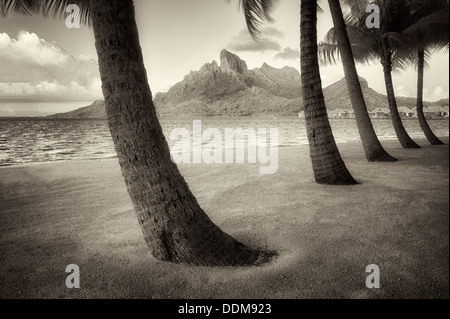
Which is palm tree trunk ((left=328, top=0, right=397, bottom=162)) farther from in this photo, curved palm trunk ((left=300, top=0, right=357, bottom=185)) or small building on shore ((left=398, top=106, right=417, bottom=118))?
small building on shore ((left=398, top=106, right=417, bottom=118))

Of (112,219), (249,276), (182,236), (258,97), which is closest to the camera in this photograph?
(249,276)

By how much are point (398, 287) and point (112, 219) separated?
151 inches

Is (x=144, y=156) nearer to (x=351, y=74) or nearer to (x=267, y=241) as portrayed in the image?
(x=267, y=241)

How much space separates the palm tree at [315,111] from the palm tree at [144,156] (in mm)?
3268

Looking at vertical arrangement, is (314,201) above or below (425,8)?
below

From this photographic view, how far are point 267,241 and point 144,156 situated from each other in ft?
5.88

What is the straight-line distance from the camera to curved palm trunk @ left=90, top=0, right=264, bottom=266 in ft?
8.02

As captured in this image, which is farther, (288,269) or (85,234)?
(85,234)

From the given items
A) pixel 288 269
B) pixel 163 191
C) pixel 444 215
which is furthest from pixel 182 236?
pixel 444 215

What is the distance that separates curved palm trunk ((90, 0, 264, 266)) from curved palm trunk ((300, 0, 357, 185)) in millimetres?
3318

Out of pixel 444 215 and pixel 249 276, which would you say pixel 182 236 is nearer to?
pixel 249 276

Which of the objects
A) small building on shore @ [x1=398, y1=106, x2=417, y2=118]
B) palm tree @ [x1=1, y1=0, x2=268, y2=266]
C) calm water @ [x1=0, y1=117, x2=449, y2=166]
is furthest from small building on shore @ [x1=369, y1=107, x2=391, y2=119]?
palm tree @ [x1=1, y1=0, x2=268, y2=266]

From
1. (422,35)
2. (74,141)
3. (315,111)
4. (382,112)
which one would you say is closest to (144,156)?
(315,111)
